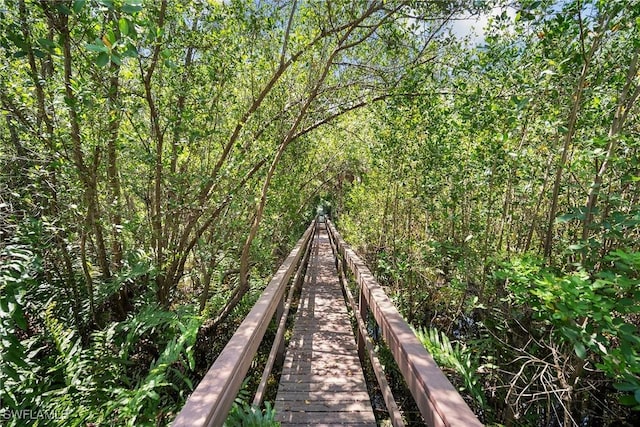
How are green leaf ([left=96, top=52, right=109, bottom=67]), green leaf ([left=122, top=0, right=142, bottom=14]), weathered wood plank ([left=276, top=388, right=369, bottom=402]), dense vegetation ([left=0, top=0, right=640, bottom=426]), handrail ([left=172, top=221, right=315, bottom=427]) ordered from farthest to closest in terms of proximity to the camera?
weathered wood plank ([left=276, top=388, right=369, bottom=402]) → dense vegetation ([left=0, top=0, right=640, bottom=426]) → green leaf ([left=96, top=52, right=109, bottom=67]) → green leaf ([left=122, top=0, right=142, bottom=14]) → handrail ([left=172, top=221, right=315, bottom=427])

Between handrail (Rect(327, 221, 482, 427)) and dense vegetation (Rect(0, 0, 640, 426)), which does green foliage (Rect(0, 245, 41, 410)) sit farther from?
handrail (Rect(327, 221, 482, 427))

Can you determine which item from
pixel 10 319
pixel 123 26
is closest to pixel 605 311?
pixel 123 26

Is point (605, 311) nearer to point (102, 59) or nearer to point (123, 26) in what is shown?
point (123, 26)

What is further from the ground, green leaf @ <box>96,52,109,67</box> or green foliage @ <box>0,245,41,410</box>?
green leaf @ <box>96,52,109,67</box>

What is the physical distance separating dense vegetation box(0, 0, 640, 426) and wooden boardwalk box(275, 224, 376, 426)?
89 cm

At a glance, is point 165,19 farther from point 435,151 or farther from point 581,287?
point 581,287

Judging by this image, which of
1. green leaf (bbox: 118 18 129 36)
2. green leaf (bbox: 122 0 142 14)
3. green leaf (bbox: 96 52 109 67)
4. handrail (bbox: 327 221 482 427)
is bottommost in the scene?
handrail (bbox: 327 221 482 427)

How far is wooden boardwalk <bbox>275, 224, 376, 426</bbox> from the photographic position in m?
2.62

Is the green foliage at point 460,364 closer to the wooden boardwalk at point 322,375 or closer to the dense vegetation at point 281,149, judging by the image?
the dense vegetation at point 281,149

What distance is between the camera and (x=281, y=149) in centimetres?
436

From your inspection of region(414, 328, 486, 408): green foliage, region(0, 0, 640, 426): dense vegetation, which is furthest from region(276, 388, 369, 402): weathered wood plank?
region(0, 0, 640, 426): dense vegetation

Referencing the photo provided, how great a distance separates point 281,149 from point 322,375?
2.69 meters

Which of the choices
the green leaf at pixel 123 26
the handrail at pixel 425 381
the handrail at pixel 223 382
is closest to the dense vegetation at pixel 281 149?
the green leaf at pixel 123 26

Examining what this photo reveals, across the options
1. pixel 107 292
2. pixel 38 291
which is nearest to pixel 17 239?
pixel 107 292
